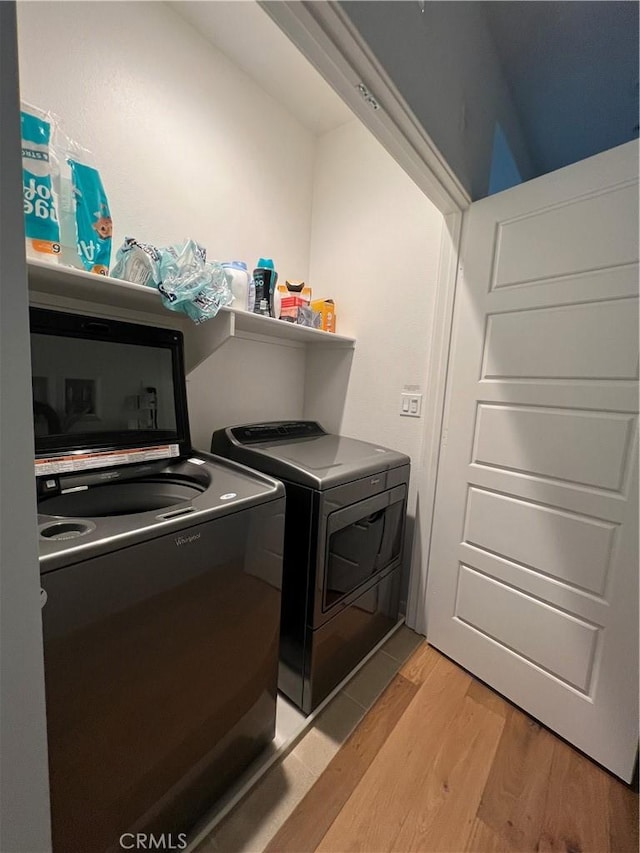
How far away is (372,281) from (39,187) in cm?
147

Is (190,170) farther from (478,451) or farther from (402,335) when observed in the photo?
(478,451)

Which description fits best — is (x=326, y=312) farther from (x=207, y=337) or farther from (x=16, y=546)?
(x=16, y=546)

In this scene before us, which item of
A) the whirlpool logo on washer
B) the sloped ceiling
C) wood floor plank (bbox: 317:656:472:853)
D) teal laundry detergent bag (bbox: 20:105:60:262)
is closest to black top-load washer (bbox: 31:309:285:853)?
the whirlpool logo on washer

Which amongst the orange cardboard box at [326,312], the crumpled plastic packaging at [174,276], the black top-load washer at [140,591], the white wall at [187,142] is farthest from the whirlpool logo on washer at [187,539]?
the orange cardboard box at [326,312]

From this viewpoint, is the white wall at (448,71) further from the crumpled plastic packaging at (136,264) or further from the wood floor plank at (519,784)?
the wood floor plank at (519,784)

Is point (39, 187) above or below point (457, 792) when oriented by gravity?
above

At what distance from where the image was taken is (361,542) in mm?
1467

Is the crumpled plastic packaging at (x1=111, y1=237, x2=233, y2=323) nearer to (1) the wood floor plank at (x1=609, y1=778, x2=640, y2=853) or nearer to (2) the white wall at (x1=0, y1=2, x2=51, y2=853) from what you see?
(2) the white wall at (x1=0, y1=2, x2=51, y2=853)

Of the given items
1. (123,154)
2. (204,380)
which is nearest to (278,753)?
(204,380)

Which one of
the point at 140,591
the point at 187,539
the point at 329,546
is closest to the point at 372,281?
the point at 329,546

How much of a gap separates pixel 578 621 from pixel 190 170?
244 cm

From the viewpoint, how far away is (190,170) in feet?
5.08

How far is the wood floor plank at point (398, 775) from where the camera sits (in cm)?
100

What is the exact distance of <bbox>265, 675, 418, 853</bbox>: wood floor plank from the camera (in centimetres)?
99
